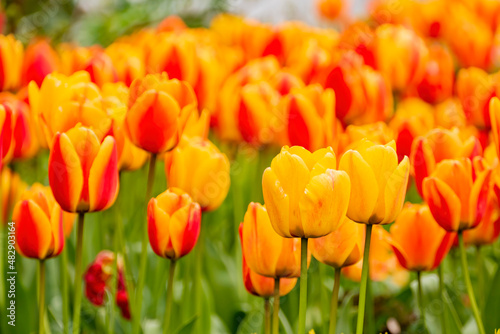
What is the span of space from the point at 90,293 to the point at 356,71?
→ 2.36ft

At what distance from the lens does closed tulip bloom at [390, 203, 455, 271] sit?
1244mm

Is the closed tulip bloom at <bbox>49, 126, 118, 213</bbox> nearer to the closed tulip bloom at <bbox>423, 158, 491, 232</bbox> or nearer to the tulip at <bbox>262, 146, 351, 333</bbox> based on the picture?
the tulip at <bbox>262, 146, 351, 333</bbox>

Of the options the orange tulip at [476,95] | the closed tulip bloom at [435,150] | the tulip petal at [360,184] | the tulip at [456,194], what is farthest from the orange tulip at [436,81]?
the tulip petal at [360,184]

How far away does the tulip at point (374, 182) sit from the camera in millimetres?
949

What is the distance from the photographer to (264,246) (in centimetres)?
103

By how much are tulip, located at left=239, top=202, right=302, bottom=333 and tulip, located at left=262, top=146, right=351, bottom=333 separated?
93 mm

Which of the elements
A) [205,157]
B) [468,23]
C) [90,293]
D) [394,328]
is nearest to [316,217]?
[205,157]

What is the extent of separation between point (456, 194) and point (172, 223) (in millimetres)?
415

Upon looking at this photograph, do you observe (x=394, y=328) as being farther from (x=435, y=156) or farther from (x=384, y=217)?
(x=384, y=217)

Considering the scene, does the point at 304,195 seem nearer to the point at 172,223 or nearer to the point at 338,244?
the point at 338,244

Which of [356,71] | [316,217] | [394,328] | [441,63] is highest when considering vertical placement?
[316,217]

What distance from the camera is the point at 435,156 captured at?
1.26 metres

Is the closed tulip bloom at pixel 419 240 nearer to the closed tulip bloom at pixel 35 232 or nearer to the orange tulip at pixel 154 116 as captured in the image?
the orange tulip at pixel 154 116

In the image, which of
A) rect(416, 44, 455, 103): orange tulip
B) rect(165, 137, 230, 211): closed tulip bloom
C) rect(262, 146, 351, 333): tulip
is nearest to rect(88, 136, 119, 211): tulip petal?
rect(165, 137, 230, 211): closed tulip bloom
